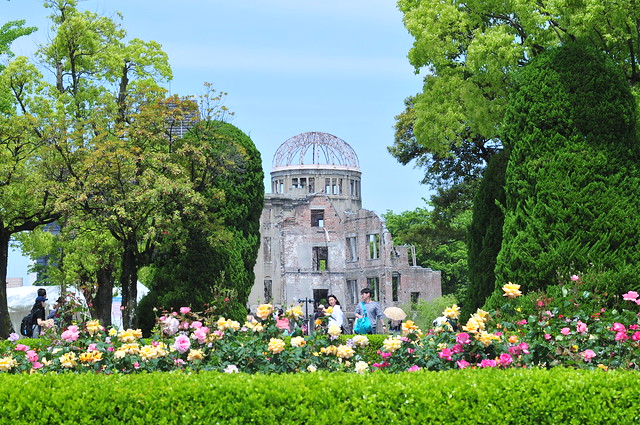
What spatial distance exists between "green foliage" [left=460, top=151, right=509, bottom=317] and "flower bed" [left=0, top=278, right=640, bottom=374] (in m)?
6.26

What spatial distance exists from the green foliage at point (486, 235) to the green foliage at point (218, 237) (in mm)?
6402

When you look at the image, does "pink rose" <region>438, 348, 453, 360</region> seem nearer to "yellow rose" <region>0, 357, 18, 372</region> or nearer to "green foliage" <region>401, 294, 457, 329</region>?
"yellow rose" <region>0, 357, 18, 372</region>

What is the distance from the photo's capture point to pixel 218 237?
2062cm

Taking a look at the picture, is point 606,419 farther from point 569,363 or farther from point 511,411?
point 569,363

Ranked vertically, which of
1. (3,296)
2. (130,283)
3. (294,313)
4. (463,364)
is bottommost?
(463,364)

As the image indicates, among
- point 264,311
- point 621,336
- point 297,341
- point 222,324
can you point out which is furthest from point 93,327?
point 621,336

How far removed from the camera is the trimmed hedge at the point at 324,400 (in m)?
6.45

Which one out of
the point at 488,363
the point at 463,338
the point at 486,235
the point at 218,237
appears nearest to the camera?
the point at 488,363

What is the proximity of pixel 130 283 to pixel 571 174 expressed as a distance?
13.8 metres

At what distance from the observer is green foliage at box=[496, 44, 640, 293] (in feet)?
39.7

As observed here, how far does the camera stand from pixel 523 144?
12.9m

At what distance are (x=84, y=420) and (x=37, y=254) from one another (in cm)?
2634

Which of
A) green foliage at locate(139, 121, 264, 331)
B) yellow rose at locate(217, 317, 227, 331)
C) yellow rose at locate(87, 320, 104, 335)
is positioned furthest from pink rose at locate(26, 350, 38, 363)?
green foliage at locate(139, 121, 264, 331)

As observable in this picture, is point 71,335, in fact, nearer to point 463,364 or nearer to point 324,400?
point 324,400
